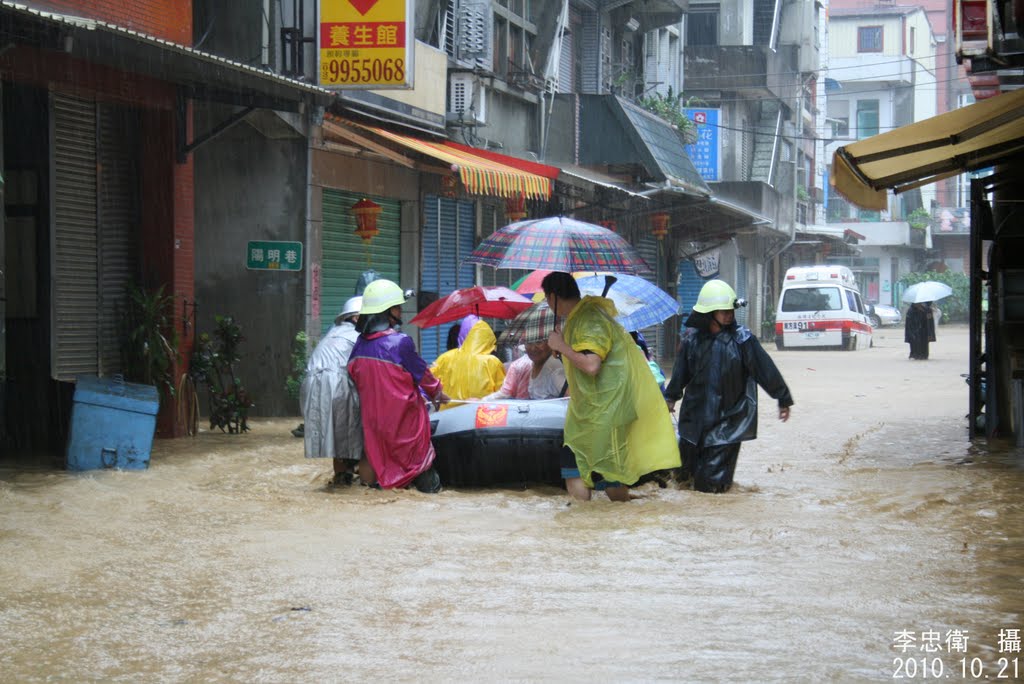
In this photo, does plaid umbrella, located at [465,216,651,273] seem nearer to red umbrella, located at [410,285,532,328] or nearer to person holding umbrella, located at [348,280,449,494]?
person holding umbrella, located at [348,280,449,494]

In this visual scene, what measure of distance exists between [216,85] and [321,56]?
8.15 feet

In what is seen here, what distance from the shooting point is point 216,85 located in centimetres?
1225

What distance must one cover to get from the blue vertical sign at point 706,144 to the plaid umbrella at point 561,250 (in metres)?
25.9

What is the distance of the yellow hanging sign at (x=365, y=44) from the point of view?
14234mm

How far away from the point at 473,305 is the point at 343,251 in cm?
552

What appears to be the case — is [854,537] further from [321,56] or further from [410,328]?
[410,328]

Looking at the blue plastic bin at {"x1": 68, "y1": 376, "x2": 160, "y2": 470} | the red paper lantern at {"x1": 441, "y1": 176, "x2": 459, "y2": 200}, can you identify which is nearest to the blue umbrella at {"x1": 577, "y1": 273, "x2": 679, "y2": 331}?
A: the blue plastic bin at {"x1": 68, "y1": 376, "x2": 160, "y2": 470}

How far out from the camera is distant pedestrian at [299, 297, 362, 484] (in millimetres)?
9820

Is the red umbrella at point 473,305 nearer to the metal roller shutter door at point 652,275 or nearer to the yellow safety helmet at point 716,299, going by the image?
the yellow safety helmet at point 716,299

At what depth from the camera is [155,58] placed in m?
10.3

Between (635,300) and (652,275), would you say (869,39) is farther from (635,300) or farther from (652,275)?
(635,300)

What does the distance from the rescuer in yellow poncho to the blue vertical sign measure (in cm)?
2685

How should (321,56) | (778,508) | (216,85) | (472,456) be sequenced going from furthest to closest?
(321,56)
(216,85)
(472,456)
(778,508)

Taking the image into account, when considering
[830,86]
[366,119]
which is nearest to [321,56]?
[366,119]
